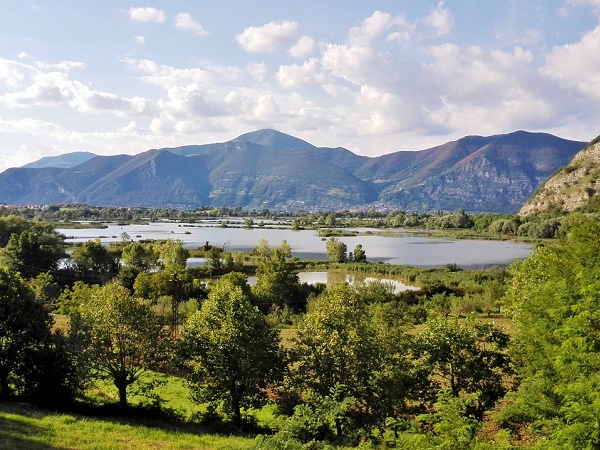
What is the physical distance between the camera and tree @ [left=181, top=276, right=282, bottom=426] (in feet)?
75.5

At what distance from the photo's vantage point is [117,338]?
2430 centimetres

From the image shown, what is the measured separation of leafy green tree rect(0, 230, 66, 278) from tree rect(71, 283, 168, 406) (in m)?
53.0

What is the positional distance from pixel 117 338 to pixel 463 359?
17420 mm

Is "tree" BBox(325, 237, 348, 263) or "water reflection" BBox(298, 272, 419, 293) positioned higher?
"tree" BBox(325, 237, 348, 263)

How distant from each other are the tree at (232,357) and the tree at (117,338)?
203 cm

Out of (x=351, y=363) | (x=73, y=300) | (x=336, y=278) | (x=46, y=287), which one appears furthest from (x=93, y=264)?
(x=351, y=363)

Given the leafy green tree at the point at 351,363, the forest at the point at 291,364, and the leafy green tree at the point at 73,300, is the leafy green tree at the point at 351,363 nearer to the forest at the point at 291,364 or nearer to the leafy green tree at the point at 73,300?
the forest at the point at 291,364

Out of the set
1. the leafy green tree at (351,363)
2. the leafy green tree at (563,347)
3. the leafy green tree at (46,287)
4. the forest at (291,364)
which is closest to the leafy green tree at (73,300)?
the leafy green tree at (46,287)

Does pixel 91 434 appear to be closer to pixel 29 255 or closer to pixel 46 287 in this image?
pixel 46 287

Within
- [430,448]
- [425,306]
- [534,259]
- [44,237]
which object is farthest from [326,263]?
[430,448]

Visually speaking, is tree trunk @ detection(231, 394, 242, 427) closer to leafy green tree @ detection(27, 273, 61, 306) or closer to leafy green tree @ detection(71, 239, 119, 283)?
leafy green tree @ detection(27, 273, 61, 306)

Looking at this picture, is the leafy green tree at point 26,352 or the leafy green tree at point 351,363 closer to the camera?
the leafy green tree at point 351,363

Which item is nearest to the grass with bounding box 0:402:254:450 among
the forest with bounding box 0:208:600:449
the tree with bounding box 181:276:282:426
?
the forest with bounding box 0:208:600:449

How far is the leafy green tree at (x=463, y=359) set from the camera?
22484mm
